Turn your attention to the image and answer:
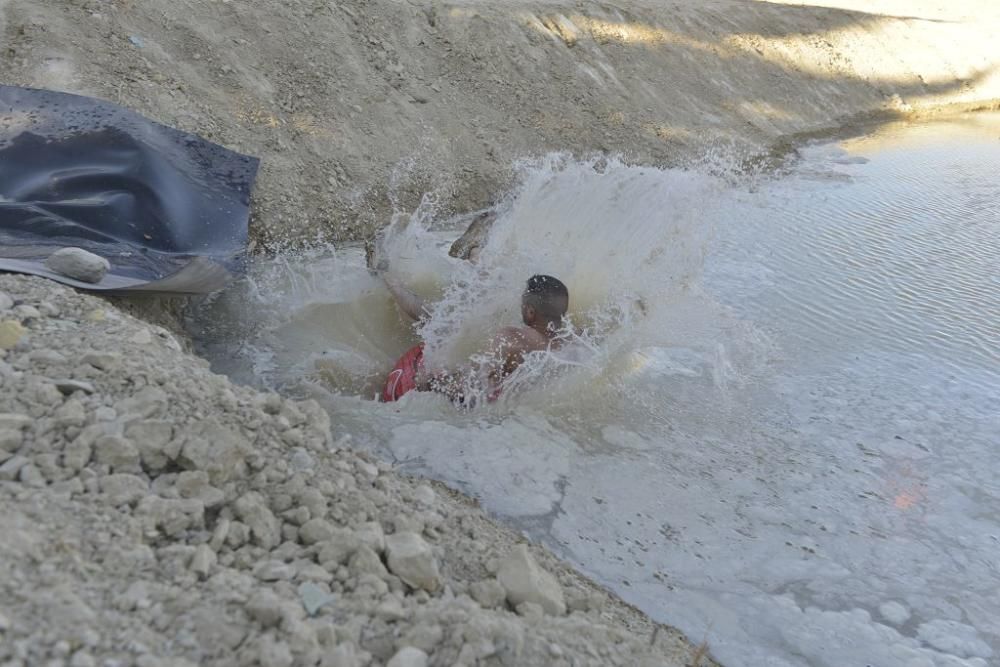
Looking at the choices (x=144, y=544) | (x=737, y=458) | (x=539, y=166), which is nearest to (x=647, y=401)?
(x=737, y=458)

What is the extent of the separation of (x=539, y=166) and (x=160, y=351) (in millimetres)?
5563

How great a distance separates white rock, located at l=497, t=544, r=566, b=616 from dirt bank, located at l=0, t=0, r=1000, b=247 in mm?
4101

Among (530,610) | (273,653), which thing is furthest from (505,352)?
(273,653)

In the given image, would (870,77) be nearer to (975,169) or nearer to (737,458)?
(975,169)

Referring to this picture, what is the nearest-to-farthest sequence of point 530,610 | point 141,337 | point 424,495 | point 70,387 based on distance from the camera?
point 530,610, point 70,387, point 424,495, point 141,337

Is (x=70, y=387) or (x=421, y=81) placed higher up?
(x=421, y=81)

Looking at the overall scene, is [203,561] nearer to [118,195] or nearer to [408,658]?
[408,658]

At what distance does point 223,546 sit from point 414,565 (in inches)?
21.2

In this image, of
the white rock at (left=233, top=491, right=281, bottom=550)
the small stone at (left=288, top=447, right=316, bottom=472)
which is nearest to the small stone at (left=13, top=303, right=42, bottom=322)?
the small stone at (left=288, top=447, right=316, bottom=472)

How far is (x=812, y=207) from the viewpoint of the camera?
29.0 ft

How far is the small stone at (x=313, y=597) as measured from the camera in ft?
7.17

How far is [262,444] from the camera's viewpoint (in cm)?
288

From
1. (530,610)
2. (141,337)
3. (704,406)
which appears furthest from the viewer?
(704,406)

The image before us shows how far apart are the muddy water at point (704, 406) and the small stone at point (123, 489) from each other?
65.0 inches
